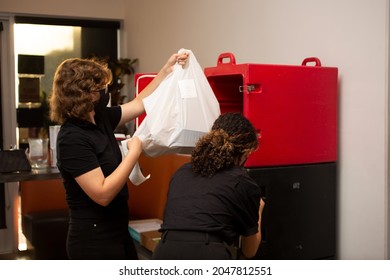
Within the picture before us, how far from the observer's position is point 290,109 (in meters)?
2.24

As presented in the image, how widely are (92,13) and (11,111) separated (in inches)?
49.7

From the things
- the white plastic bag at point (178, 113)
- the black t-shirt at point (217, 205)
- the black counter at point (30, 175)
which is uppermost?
the white plastic bag at point (178, 113)

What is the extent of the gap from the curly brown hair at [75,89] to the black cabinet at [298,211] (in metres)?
0.75

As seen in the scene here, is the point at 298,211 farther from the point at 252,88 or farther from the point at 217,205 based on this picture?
the point at 217,205

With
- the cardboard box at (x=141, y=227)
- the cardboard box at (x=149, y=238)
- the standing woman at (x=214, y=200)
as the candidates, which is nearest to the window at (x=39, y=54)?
the cardboard box at (x=141, y=227)

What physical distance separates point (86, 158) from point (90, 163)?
0.9 inches

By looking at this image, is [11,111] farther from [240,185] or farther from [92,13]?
[240,185]

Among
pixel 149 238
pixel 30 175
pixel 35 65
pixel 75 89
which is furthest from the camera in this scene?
pixel 35 65

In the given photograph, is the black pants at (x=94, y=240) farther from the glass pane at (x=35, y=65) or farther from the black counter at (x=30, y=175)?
the glass pane at (x=35, y=65)

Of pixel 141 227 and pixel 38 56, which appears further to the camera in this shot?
pixel 38 56

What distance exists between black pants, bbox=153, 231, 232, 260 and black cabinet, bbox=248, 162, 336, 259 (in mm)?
518

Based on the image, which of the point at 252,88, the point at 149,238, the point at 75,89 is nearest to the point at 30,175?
the point at 149,238

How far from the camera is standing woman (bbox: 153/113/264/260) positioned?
168 centimetres

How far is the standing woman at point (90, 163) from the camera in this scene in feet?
5.85
